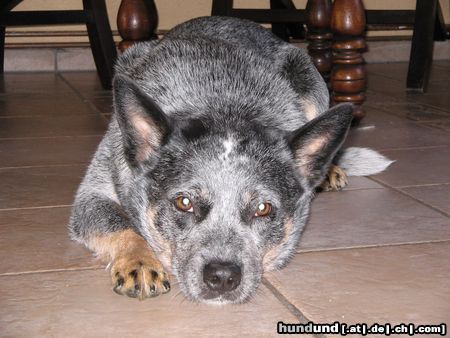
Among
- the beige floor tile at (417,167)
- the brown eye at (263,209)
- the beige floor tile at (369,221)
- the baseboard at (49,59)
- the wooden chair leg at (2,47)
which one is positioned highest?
the brown eye at (263,209)

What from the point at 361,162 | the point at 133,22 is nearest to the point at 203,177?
the point at 361,162

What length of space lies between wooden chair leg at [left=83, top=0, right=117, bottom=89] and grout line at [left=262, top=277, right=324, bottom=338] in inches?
150

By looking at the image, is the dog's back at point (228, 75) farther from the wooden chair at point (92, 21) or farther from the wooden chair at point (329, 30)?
the wooden chair at point (92, 21)

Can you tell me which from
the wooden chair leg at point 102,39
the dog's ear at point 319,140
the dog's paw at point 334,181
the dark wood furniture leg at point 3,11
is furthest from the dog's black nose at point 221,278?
the dark wood furniture leg at point 3,11

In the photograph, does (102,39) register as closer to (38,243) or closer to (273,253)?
(38,243)

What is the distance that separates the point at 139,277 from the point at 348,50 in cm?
241

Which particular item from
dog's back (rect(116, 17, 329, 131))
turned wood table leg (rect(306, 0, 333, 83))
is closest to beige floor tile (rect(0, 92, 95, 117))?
turned wood table leg (rect(306, 0, 333, 83))

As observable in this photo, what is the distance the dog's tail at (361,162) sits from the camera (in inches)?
131

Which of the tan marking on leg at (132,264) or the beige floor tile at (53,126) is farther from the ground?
the tan marking on leg at (132,264)

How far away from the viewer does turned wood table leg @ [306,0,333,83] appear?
4.34 m

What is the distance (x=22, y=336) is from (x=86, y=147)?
7.32 ft

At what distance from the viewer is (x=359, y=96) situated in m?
4.09

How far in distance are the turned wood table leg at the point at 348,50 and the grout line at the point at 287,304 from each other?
2128 mm

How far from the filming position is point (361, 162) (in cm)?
334
